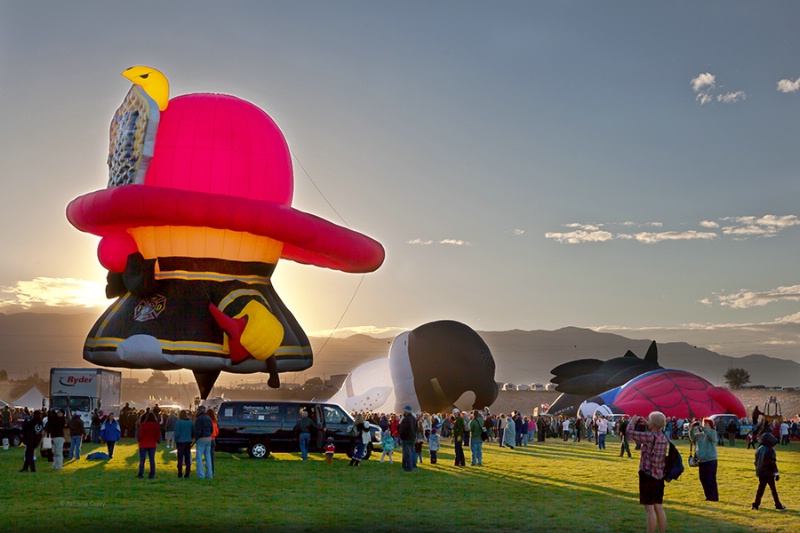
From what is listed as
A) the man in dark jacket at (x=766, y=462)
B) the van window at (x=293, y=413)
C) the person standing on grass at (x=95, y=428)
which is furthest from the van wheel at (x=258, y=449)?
the man in dark jacket at (x=766, y=462)

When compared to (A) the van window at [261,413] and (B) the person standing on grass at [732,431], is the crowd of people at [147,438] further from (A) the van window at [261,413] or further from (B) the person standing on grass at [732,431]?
(B) the person standing on grass at [732,431]

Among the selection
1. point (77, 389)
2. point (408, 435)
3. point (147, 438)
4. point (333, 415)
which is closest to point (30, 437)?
point (147, 438)

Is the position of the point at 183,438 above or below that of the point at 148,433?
below

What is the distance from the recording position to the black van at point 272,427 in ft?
79.9

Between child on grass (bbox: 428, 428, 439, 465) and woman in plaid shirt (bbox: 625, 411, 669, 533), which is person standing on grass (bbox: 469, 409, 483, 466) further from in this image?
woman in plaid shirt (bbox: 625, 411, 669, 533)

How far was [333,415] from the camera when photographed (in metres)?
25.0

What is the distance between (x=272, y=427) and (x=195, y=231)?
216 inches

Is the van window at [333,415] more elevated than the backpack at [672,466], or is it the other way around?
the van window at [333,415]

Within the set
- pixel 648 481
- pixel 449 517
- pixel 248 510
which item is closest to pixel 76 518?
pixel 248 510

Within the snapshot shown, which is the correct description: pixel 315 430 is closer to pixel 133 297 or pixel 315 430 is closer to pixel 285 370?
pixel 285 370

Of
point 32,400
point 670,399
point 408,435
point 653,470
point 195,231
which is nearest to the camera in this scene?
point 653,470

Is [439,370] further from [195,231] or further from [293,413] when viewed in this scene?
[195,231]

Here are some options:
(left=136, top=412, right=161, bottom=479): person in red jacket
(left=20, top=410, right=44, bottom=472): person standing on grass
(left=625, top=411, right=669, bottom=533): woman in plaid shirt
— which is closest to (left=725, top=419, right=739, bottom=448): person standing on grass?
(left=136, top=412, right=161, bottom=479): person in red jacket

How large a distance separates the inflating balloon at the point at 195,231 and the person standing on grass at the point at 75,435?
1.86 meters
